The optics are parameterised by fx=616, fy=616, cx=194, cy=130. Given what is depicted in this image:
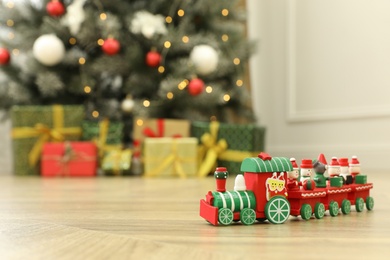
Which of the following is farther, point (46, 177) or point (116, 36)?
→ point (116, 36)

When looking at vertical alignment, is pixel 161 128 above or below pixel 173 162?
above

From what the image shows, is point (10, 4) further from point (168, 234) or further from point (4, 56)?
point (168, 234)

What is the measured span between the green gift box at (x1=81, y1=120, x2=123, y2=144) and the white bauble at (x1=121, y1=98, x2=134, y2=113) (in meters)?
0.08

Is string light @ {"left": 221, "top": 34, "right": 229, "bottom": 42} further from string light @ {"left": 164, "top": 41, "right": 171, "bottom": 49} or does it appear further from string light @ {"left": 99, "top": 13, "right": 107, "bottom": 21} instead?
string light @ {"left": 99, "top": 13, "right": 107, "bottom": 21}

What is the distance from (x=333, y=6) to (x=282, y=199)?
2478mm

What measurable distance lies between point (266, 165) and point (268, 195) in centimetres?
5

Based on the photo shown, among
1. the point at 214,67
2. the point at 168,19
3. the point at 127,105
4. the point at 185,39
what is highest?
the point at 168,19

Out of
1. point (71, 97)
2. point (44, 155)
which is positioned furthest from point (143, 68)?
point (44, 155)

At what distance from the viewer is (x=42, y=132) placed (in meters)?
2.71

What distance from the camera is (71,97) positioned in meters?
2.92

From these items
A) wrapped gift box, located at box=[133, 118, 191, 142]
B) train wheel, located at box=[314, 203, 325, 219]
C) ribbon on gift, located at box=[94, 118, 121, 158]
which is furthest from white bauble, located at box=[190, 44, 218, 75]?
train wheel, located at box=[314, 203, 325, 219]

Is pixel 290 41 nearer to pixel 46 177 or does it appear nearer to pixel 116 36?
pixel 116 36

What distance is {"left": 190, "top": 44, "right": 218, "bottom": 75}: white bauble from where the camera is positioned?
8.86ft

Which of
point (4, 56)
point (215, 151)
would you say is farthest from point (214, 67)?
point (4, 56)
